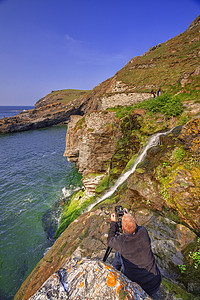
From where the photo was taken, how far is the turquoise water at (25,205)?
9281 millimetres

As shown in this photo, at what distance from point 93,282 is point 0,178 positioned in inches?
958

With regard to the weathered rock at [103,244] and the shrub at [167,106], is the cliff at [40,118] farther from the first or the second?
the weathered rock at [103,244]

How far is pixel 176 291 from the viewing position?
3562mm

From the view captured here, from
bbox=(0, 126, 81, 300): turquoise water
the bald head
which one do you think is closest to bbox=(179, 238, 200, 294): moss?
the bald head

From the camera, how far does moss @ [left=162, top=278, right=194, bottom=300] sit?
3.44 m

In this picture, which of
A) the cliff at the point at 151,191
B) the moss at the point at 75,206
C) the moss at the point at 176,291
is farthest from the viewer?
the moss at the point at 75,206

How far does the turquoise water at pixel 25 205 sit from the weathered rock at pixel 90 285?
9268mm

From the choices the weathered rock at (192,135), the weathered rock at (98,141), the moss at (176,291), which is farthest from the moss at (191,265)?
the weathered rock at (98,141)

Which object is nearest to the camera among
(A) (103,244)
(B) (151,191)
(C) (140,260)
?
(C) (140,260)

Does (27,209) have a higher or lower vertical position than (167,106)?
lower

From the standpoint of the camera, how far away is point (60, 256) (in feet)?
19.6

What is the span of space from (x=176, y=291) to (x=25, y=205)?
626 inches

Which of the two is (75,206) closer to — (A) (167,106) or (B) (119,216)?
(B) (119,216)

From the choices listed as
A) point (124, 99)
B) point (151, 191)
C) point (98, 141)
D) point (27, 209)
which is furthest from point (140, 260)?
point (124, 99)
